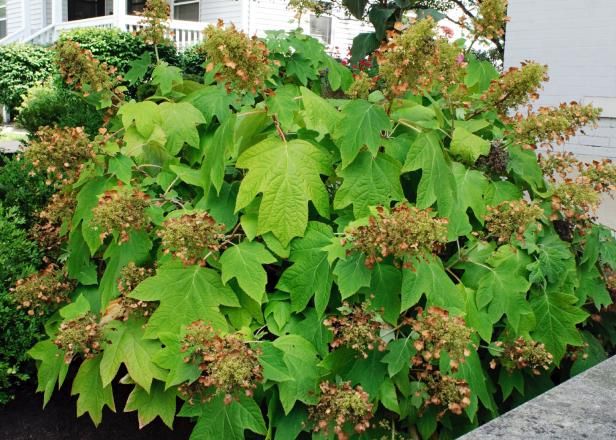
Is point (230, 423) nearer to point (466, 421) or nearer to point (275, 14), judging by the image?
point (466, 421)

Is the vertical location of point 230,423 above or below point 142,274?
below

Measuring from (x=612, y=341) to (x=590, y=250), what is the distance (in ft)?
1.68

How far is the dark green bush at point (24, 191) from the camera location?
3395 mm

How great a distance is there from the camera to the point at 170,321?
2.11 metres

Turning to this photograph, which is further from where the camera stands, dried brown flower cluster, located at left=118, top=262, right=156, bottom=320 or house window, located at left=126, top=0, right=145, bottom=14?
house window, located at left=126, top=0, right=145, bottom=14

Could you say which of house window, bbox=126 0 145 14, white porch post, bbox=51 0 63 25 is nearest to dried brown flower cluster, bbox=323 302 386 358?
white porch post, bbox=51 0 63 25

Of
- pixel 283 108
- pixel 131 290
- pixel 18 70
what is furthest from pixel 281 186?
pixel 18 70

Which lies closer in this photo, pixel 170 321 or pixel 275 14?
pixel 170 321

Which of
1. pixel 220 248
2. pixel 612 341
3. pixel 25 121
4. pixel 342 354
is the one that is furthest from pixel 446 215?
pixel 25 121

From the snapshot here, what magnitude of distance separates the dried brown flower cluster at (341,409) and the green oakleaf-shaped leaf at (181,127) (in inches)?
43.4

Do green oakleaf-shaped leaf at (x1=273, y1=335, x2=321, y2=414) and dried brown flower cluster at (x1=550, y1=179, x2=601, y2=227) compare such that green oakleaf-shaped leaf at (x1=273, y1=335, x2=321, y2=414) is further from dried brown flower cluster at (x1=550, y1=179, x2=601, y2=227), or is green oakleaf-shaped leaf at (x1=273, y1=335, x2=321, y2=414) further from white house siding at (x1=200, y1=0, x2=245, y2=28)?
white house siding at (x1=200, y1=0, x2=245, y2=28)

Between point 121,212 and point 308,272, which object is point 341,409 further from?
point 121,212

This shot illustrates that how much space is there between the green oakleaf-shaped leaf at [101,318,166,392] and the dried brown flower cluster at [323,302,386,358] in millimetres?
553

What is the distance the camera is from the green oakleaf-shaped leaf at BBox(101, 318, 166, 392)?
2113 mm
